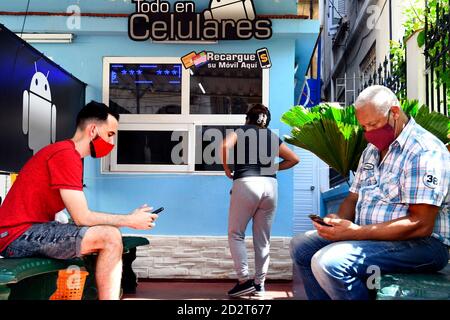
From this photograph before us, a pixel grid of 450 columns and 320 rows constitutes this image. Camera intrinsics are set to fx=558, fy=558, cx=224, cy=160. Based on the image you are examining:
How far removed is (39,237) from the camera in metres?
2.45

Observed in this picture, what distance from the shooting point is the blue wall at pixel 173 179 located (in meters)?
4.78

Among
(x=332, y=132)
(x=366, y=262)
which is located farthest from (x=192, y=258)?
(x=366, y=262)

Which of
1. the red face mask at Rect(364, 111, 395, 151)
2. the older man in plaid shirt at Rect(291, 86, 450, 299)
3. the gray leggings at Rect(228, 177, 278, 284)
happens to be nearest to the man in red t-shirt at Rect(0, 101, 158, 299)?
the older man in plaid shirt at Rect(291, 86, 450, 299)

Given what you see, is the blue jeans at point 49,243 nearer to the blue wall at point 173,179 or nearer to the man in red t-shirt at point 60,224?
the man in red t-shirt at point 60,224

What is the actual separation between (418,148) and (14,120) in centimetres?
281

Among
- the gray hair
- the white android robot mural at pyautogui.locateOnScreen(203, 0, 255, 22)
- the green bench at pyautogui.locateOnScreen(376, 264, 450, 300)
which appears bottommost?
the green bench at pyautogui.locateOnScreen(376, 264, 450, 300)

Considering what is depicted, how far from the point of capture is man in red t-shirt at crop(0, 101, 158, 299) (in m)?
2.42

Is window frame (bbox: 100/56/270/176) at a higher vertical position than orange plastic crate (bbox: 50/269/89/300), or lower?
higher

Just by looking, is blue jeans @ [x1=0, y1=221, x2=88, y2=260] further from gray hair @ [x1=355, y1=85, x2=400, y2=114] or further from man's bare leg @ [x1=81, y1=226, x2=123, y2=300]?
gray hair @ [x1=355, y1=85, x2=400, y2=114]

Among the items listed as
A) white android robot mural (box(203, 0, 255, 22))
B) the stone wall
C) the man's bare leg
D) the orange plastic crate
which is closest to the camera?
the man's bare leg

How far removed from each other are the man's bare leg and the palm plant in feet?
4.43

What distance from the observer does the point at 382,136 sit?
231 cm

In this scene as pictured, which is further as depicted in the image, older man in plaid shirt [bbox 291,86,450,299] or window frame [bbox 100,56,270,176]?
window frame [bbox 100,56,270,176]
